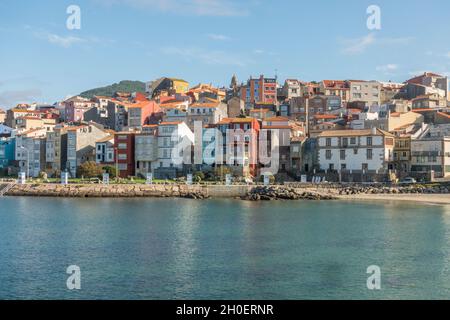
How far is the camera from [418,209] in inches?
2028

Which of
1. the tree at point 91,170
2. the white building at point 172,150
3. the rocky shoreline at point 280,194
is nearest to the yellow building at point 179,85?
the white building at point 172,150

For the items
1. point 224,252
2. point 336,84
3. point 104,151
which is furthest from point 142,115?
point 224,252

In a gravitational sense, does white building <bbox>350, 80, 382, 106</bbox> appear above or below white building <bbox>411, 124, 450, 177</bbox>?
above

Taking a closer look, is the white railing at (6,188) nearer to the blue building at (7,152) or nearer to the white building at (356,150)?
the blue building at (7,152)

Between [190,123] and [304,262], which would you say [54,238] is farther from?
[190,123]

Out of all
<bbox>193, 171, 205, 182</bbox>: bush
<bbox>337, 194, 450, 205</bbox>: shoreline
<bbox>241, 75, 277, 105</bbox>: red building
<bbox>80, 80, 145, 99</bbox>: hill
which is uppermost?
<bbox>80, 80, 145, 99</bbox>: hill

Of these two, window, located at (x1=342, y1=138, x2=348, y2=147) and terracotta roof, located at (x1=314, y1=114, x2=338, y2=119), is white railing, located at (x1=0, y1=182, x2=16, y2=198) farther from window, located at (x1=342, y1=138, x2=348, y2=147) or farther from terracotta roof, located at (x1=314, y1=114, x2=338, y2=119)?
terracotta roof, located at (x1=314, y1=114, x2=338, y2=119)

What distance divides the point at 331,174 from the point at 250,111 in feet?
71.6

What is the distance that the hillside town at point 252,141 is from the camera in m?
66.5

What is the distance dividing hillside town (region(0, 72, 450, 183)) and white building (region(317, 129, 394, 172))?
11 centimetres

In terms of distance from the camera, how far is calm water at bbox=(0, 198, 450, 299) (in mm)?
23891

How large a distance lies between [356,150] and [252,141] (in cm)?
1151

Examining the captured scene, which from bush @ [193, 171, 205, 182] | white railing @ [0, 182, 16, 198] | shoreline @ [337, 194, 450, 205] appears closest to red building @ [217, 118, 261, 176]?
bush @ [193, 171, 205, 182]
